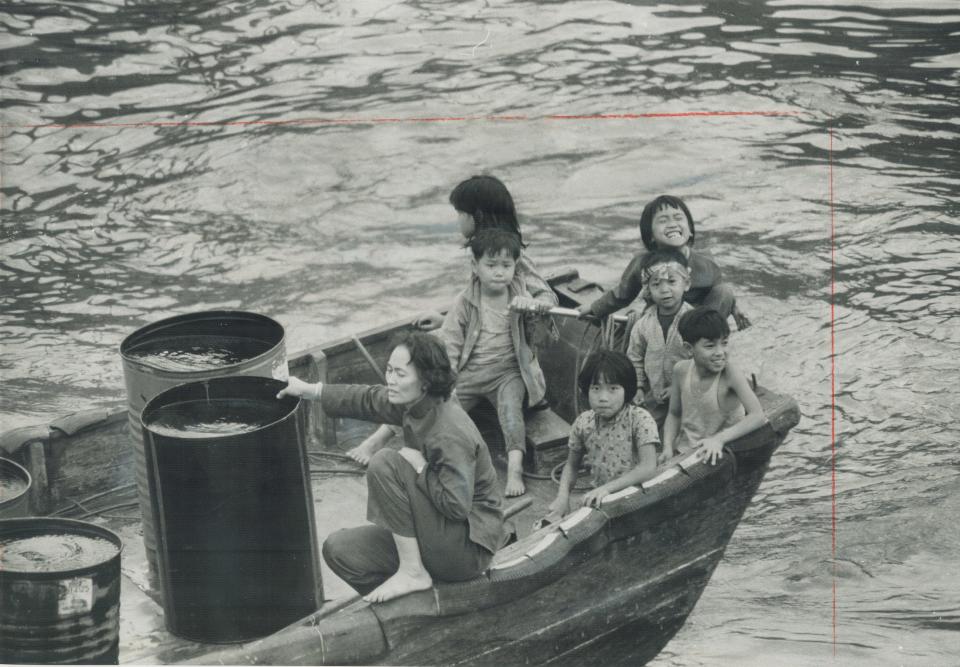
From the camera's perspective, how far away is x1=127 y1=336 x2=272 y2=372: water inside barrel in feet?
16.2

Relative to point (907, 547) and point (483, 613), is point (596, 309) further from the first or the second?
point (907, 547)

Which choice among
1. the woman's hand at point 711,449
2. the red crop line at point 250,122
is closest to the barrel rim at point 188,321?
the woman's hand at point 711,449

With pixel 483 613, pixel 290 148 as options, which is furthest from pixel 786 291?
pixel 483 613

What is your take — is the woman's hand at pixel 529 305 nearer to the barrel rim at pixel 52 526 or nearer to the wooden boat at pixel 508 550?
the wooden boat at pixel 508 550

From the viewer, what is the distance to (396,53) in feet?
43.3

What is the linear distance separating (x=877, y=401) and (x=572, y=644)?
5.40 metres

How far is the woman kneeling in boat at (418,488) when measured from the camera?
4.18 m

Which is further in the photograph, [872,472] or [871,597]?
[872,472]

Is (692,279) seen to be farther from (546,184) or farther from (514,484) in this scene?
(546,184)

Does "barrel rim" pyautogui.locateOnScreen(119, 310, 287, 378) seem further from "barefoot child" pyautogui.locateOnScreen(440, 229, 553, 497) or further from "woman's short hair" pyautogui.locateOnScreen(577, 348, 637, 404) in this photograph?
"woman's short hair" pyautogui.locateOnScreen(577, 348, 637, 404)

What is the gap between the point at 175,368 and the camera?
15.7 feet

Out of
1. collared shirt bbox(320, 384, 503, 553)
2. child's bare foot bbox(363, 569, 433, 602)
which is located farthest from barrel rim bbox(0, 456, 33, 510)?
child's bare foot bbox(363, 569, 433, 602)

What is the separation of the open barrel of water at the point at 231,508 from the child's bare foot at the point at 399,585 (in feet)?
1.19

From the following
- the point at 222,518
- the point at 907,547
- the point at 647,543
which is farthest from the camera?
the point at 907,547
